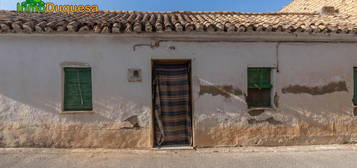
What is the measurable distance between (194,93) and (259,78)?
5.82 ft

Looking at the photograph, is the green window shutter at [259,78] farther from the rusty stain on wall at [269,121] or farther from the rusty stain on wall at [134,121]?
the rusty stain on wall at [134,121]

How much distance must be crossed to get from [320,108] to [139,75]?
15.7ft

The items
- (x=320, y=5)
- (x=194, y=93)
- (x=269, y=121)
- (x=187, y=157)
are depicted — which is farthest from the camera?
(x=320, y=5)

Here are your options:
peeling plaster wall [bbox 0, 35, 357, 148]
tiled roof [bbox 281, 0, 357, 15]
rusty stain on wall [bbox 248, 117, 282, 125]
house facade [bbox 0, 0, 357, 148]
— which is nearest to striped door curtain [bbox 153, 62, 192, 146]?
house facade [bbox 0, 0, 357, 148]

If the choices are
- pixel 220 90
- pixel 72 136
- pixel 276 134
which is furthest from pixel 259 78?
pixel 72 136

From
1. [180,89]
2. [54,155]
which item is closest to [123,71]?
[180,89]

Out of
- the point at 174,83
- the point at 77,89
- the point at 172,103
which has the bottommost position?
the point at 172,103

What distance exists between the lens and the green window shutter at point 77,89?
175 inches

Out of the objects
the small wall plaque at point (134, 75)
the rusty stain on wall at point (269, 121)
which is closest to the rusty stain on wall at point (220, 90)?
the rusty stain on wall at point (269, 121)

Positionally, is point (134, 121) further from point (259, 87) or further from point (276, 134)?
point (276, 134)

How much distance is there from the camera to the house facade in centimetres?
433

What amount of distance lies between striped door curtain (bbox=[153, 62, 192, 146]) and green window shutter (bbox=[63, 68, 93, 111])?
1.64 metres

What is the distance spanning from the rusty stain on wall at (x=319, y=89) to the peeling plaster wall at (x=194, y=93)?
3 cm

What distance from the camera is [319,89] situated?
15.6 ft
